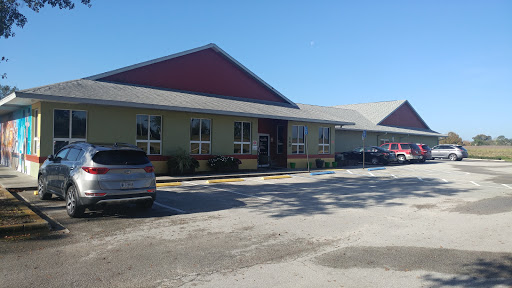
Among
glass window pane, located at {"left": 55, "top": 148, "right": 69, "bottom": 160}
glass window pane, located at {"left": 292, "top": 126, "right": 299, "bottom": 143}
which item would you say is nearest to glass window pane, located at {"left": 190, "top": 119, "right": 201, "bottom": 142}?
glass window pane, located at {"left": 292, "top": 126, "right": 299, "bottom": 143}

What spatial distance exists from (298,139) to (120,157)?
17.2 meters

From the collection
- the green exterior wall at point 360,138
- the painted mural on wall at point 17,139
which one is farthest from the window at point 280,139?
the painted mural on wall at point 17,139

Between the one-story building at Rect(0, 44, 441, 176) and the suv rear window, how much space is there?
6.76 m

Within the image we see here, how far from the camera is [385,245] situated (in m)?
6.61

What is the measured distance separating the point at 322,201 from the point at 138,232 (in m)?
6.07

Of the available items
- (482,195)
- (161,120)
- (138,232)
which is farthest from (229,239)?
(161,120)

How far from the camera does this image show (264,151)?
2481 centimetres

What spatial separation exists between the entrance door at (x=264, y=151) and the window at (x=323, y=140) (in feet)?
12.8

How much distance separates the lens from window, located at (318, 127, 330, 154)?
2619 cm

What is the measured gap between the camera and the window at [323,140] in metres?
26.2

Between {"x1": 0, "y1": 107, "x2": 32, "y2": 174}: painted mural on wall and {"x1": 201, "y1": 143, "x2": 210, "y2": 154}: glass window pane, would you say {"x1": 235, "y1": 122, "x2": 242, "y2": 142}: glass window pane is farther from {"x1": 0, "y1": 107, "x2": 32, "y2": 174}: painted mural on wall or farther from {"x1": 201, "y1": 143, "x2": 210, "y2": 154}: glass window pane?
{"x1": 0, "y1": 107, "x2": 32, "y2": 174}: painted mural on wall

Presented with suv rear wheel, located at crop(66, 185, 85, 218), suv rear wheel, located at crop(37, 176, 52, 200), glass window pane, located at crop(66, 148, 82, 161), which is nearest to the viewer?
suv rear wheel, located at crop(66, 185, 85, 218)

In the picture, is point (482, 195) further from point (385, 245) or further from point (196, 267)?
point (196, 267)

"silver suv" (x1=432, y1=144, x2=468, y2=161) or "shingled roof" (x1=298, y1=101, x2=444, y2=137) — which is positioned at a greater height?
"shingled roof" (x1=298, y1=101, x2=444, y2=137)
